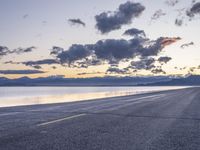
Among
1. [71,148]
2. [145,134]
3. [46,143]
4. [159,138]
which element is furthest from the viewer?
[145,134]

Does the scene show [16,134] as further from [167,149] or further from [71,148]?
[167,149]

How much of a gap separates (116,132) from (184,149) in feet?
10.4

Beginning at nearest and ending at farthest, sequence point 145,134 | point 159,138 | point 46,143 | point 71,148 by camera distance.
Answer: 1. point 71,148
2. point 46,143
3. point 159,138
4. point 145,134

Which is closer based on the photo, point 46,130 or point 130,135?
point 130,135

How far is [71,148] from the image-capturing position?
24.3 feet

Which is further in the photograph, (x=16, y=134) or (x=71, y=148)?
(x=16, y=134)

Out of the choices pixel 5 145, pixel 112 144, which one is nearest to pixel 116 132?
pixel 112 144

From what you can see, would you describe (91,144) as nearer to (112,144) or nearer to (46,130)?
(112,144)

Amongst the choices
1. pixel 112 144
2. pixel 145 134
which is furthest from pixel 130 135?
pixel 112 144

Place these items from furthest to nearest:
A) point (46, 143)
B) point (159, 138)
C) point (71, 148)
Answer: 1. point (159, 138)
2. point (46, 143)
3. point (71, 148)

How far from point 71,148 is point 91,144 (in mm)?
754

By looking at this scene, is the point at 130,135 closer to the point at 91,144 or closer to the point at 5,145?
the point at 91,144

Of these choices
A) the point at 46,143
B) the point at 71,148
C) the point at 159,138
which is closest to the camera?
the point at 71,148

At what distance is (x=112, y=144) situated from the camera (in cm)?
809
